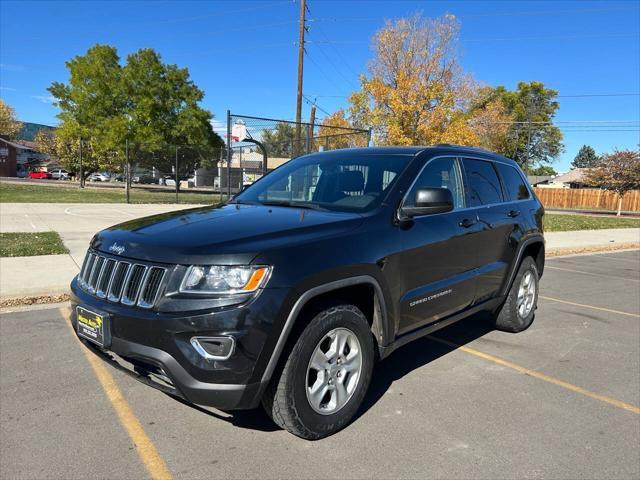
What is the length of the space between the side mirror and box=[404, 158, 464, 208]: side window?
0.37 feet

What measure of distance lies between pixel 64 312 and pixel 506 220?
16.5 feet

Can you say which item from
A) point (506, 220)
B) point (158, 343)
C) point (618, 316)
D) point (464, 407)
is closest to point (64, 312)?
point (158, 343)

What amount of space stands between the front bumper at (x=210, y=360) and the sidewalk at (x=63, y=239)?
4339 millimetres

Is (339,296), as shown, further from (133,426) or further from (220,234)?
(133,426)

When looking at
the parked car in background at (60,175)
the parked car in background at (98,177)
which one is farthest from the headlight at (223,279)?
the parked car in background at (98,177)

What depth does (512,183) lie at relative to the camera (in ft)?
17.4

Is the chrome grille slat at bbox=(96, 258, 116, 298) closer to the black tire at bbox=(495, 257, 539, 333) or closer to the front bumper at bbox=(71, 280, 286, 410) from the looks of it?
the front bumper at bbox=(71, 280, 286, 410)

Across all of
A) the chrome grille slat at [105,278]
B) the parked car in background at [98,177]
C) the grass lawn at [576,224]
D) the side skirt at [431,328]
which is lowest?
the side skirt at [431,328]

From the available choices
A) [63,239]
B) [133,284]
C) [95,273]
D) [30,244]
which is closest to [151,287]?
[133,284]

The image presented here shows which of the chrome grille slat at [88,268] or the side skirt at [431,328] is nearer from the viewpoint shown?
the chrome grille slat at [88,268]

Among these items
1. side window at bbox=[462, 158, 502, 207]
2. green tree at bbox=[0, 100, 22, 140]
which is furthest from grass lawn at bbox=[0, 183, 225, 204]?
green tree at bbox=[0, 100, 22, 140]

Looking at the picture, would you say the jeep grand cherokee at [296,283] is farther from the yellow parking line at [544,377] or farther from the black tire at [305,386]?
the yellow parking line at [544,377]

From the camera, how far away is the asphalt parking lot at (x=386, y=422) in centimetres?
278

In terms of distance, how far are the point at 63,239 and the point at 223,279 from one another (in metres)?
8.85
